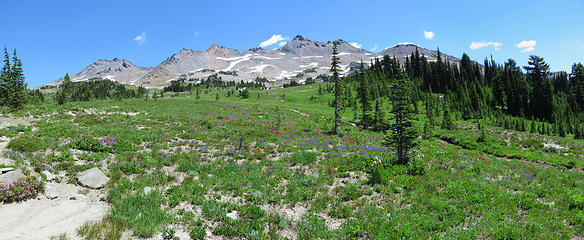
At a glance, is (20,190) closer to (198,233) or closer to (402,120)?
(198,233)

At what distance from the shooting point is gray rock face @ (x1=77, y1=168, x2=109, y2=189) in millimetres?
11242

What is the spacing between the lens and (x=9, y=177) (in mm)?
9734

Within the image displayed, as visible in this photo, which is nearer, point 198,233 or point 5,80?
point 198,233

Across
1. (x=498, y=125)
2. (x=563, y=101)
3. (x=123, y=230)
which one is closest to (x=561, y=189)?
(x=123, y=230)

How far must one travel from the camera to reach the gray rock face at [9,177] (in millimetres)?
9502

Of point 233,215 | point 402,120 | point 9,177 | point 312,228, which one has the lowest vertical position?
point 312,228

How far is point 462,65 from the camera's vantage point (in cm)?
12681

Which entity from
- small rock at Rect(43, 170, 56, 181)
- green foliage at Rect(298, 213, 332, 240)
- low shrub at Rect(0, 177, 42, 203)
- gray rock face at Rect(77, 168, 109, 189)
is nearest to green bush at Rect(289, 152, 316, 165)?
green foliage at Rect(298, 213, 332, 240)

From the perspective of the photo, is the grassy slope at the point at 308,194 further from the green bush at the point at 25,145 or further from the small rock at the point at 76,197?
the small rock at the point at 76,197

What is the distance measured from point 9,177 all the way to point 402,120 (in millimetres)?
20683

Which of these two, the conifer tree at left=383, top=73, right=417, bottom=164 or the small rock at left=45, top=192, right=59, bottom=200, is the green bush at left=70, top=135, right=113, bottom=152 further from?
the conifer tree at left=383, top=73, right=417, bottom=164

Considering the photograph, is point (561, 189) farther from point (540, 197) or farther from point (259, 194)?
point (259, 194)

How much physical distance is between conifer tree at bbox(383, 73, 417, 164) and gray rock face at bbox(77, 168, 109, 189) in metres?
17.2

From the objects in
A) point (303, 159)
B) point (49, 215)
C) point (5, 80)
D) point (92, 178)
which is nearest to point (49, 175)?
point (92, 178)
